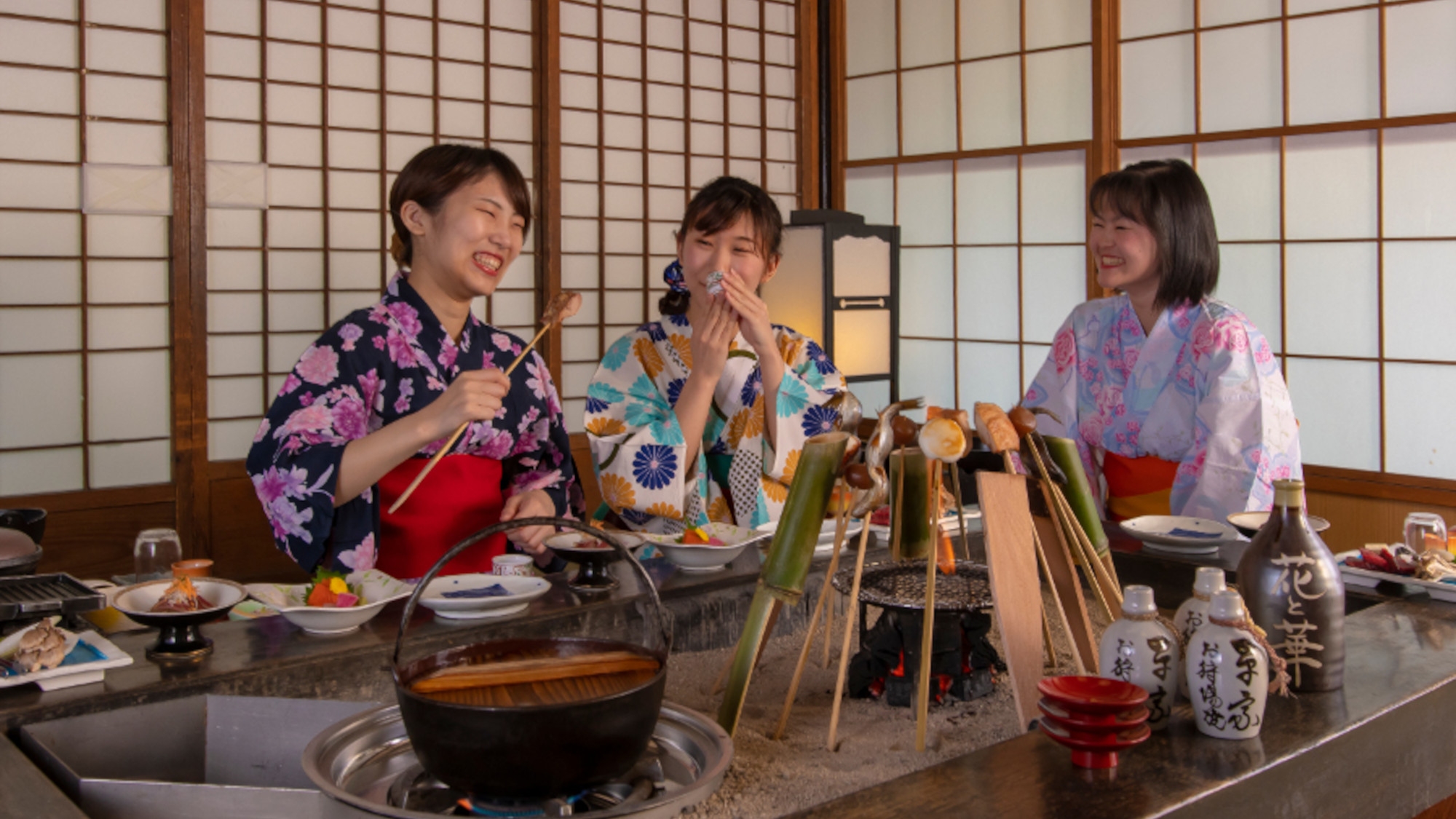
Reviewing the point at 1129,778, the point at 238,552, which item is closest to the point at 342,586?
the point at 1129,778

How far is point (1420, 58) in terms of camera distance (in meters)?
4.20

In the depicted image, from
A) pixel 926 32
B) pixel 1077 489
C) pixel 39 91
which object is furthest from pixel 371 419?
pixel 926 32

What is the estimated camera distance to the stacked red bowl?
124 cm

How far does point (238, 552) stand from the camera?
15.1ft

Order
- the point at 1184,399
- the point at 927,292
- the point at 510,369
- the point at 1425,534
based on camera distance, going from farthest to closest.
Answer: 1. the point at 927,292
2. the point at 1184,399
3. the point at 510,369
4. the point at 1425,534

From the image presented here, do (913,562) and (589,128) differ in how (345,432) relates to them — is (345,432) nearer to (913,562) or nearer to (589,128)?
(913,562)

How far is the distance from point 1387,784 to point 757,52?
531cm

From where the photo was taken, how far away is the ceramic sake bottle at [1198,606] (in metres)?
1.42

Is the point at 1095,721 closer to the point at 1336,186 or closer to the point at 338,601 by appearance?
the point at 338,601

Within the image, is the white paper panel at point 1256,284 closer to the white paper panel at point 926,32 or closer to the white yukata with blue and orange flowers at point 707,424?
the white paper panel at point 926,32

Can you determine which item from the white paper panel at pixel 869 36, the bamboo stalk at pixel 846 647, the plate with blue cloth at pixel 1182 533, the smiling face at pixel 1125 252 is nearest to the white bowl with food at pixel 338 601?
the bamboo stalk at pixel 846 647

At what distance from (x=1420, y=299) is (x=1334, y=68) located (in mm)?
929

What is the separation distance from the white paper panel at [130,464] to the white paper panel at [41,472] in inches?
2.4

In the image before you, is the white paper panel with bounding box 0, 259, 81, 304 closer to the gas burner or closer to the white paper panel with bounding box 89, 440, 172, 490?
the white paper panel with bounding box 89, 440, 172, 490
